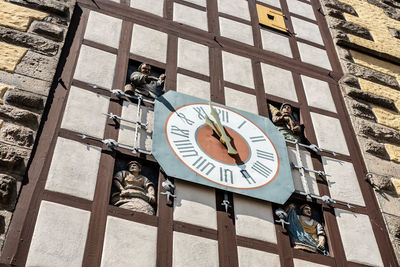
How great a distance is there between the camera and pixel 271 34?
7027mm

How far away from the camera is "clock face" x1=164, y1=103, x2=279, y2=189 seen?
497 cm

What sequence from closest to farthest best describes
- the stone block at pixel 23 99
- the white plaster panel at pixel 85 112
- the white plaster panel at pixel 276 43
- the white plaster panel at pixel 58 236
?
1. the white plaster panel at pixel 58 236
2. the stone block at pixel 23 99
3. the white plaster panel at pixel 85 112
4. the white plaster panel at pixel 276 43

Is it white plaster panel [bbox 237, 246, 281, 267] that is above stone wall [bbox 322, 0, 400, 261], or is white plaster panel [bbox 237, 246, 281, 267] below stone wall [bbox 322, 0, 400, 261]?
below

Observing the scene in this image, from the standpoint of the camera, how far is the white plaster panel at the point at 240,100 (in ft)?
19.0

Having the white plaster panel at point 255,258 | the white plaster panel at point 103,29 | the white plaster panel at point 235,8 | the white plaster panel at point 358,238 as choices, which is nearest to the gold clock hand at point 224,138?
the white plaster panel at point 255,258

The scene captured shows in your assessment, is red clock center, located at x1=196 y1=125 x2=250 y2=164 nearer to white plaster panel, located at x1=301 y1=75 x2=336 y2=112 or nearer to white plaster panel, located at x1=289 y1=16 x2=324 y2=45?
white plaster panel, located at x1=301 y1=75 x2=336 y2=112

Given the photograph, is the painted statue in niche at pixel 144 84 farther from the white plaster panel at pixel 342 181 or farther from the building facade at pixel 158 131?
the white plaster panel at pixel 342 181

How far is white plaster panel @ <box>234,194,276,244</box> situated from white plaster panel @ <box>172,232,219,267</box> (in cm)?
30

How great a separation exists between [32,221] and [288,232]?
6.46 ft

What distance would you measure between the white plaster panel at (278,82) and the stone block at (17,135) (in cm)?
254

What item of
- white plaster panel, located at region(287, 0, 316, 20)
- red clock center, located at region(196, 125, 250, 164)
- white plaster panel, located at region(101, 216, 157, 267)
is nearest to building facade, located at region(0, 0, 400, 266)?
white plaster panel, located at region(101, 216, 157, 267)

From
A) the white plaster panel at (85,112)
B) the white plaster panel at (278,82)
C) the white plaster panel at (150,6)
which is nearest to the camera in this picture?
the white plaster panel at (85,112)

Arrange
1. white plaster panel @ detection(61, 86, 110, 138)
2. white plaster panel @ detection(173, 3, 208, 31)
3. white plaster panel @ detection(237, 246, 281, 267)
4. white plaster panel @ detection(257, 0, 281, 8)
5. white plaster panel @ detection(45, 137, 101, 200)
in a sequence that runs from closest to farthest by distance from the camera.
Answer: white plaster panel @ detection(45, 137, 101, 200) < white plaster panel @ detection(237, 246, 281, 267) < white plaster panel @ detection(61, 86, 110, 138) < white plaster panel @ detection(173, 3, 208, 31) < white plaster panel @ detection(257, 0, 281, 8)

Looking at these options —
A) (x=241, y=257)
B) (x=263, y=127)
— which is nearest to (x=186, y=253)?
(x=241, y=257)
